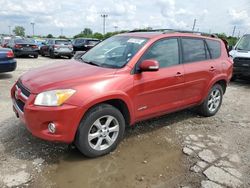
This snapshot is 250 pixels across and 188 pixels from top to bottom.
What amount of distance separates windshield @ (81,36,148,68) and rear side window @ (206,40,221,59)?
1.86 m

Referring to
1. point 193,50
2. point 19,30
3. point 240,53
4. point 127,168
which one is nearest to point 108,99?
point 127,168

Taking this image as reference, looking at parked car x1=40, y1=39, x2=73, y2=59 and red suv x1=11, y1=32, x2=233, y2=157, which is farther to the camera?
parked car x1=40, y1=39, x2=73, y2=59

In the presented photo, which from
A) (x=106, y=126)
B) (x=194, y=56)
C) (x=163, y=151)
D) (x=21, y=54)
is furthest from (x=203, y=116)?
(x=21, y=54)

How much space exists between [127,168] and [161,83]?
4.93 ft

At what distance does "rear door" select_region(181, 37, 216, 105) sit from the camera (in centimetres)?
499

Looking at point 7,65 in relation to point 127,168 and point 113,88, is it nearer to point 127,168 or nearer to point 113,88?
point 113,88

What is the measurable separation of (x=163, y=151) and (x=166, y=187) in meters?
0.97

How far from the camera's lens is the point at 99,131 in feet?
12.6

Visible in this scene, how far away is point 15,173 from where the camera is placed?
341 cm

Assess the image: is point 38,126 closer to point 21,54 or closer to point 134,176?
point 134,176

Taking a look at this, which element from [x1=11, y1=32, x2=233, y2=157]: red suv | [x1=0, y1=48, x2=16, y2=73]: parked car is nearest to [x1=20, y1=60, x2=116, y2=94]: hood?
[x1=11, y1=32, x2=233, y2=157]: red suv

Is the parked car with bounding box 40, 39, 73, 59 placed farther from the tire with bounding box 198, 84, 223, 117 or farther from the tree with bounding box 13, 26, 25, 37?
the tree with bounding box 13, 26, 25, 37

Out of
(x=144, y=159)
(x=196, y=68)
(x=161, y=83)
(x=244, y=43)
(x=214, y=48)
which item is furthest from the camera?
(x=244, y=43)

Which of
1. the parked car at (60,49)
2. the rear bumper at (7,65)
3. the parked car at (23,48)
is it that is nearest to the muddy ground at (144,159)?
the rear bumper at (7,65)
